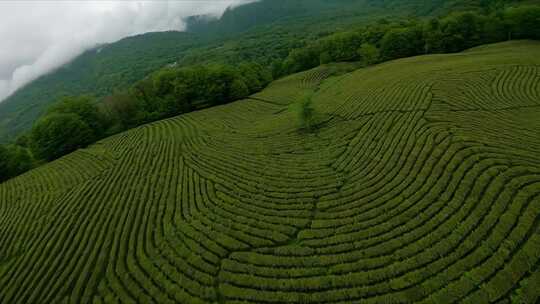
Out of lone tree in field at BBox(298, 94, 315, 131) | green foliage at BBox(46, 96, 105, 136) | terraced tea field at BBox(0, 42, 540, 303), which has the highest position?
green foliage at BBox(46, 96, 105, 136)

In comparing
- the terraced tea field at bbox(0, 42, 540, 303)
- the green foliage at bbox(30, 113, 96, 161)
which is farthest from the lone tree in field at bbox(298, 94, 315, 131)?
the green foliage at bbox(30, 113, 96, 161)

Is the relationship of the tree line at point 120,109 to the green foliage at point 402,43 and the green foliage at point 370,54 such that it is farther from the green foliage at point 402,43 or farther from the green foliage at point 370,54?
the green foliage at point 402,43

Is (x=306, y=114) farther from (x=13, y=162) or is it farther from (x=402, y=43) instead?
(x=13, y=162)

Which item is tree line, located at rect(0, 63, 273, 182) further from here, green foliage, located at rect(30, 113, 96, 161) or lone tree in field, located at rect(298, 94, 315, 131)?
lone tree in field, located at rect(298, 94, 315, 131)

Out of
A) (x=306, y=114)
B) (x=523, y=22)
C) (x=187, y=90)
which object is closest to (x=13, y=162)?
(x=187, y=90)

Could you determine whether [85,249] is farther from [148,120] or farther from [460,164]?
[148,120]

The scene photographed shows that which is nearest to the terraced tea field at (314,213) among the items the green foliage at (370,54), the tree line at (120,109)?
the tree line at (120,109)
